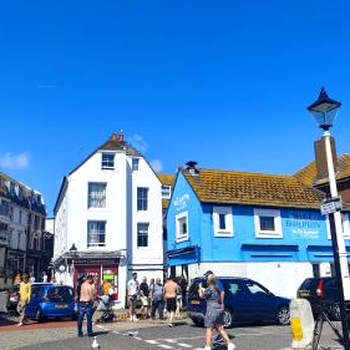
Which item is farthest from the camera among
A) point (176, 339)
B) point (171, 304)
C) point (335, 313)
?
point (171, 304)

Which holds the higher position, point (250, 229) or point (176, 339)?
point (250, 229)

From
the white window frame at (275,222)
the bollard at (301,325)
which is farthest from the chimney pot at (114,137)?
the bollard at (301,325)

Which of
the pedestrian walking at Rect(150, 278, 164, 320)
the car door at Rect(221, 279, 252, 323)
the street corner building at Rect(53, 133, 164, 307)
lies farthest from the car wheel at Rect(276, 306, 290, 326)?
the street corner building at Rect(53, 133, 164, 307)

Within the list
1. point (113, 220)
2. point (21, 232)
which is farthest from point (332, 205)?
point (21, 232)

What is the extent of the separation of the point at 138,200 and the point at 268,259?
1237 cm

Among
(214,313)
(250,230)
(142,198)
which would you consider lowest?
(214,313)

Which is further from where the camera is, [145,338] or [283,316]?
[283,316]

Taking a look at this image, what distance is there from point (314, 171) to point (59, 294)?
66.6 ft

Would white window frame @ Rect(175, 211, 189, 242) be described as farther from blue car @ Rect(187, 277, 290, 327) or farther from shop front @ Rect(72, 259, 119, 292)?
blue car @ Rect(187, 277, 290, 327)

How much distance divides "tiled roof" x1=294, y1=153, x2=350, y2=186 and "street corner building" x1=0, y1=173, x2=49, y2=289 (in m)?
30.0

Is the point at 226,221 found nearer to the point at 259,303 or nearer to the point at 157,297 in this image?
the point at 157,297

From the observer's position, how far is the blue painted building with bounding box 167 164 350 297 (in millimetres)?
25219

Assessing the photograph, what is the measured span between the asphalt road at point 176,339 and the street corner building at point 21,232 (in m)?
34.7

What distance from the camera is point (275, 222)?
26.7 m
